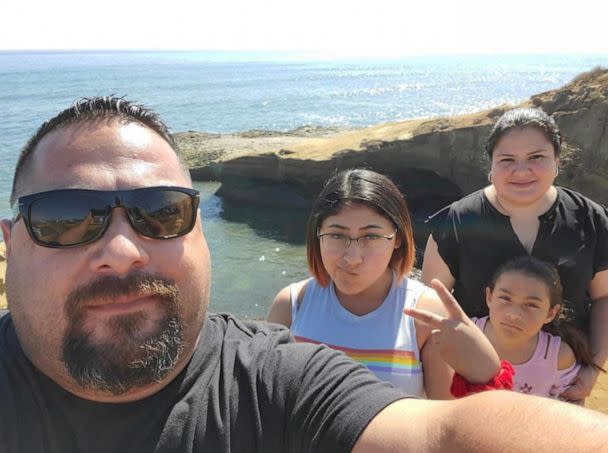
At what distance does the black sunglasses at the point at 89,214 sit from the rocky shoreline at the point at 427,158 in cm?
820

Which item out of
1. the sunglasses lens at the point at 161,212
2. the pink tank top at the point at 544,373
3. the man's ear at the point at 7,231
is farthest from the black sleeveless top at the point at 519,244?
the man's ear at the point at 7,231

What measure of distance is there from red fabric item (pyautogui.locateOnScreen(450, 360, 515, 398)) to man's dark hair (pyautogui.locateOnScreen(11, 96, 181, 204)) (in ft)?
4.58

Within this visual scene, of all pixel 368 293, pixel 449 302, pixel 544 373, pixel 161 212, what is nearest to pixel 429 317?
pixel 449 302

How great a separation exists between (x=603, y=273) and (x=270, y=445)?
2.58 metres

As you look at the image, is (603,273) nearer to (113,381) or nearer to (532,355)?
(532,355)

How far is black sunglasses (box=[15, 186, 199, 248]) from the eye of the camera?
1.67 meters

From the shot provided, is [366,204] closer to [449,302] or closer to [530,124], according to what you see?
[449,302]

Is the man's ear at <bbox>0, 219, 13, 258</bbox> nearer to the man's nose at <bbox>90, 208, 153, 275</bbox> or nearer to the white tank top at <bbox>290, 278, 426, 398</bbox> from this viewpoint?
the man's nose at <bbox>90, 208, 153, 275</bbox>

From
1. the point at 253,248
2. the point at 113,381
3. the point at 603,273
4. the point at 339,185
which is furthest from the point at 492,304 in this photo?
the point at 253,248

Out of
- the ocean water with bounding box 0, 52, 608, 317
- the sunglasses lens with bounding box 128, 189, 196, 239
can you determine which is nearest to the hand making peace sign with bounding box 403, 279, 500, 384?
the sunglasses lens with bounding box 128, 189, 196, 239

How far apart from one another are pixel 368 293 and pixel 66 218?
1.54 m

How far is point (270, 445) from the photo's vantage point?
60.1 inches

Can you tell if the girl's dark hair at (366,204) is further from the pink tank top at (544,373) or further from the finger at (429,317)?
the pink tank top at (544,373)

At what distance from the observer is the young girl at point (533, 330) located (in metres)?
3.09
